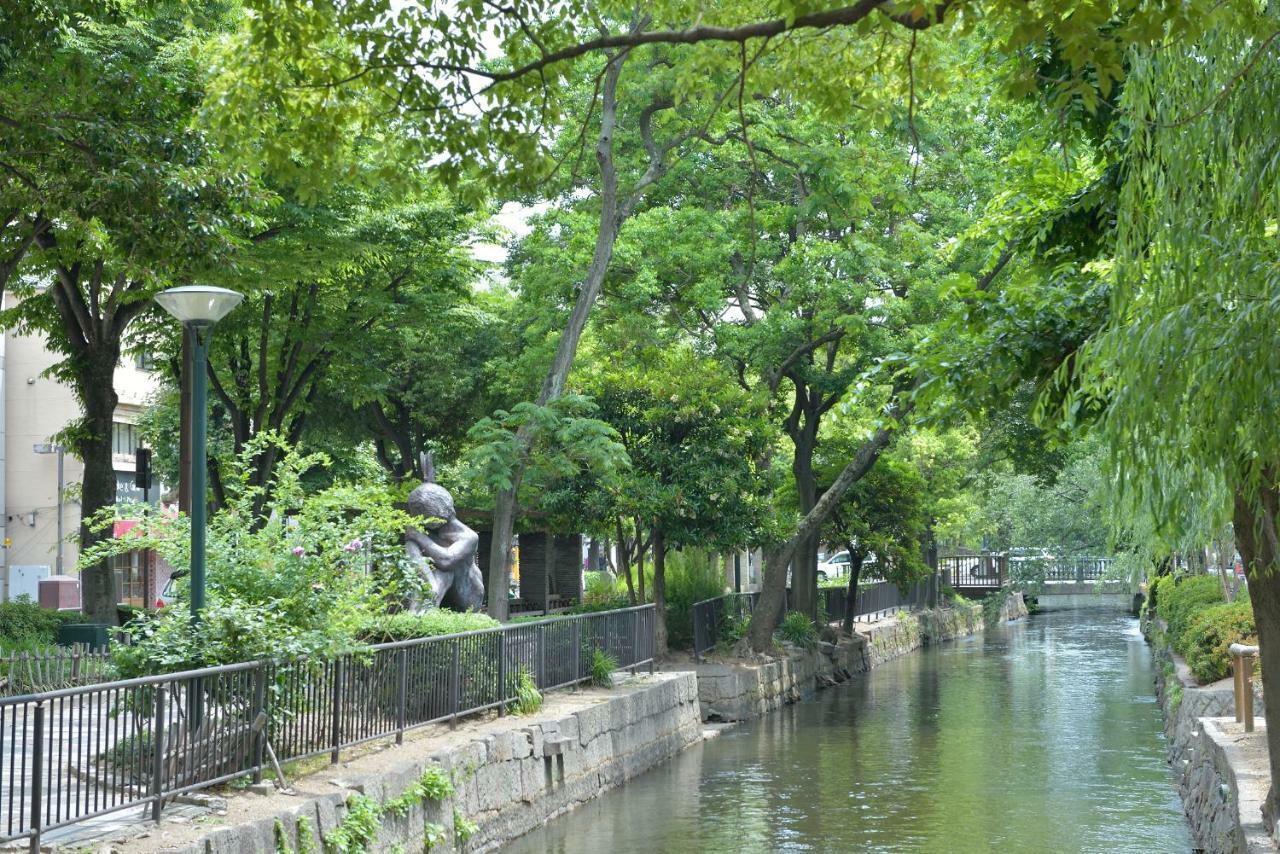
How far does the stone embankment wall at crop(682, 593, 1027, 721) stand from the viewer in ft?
78.0

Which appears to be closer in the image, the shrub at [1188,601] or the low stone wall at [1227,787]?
the low stone wall at [1227,787]

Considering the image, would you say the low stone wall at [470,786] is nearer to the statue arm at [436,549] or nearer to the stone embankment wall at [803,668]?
the statue arm at [436,549]

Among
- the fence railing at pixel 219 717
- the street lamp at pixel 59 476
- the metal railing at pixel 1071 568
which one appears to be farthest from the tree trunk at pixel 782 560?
the metal railing at pixel 1071 568

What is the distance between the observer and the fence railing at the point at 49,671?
15.6 m

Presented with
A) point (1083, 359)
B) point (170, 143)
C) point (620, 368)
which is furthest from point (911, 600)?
point (1083, 359)

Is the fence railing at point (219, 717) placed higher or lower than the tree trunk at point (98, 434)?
lower

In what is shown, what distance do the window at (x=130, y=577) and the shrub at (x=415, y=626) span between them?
80.6ft

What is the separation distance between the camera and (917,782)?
1725 centimetres

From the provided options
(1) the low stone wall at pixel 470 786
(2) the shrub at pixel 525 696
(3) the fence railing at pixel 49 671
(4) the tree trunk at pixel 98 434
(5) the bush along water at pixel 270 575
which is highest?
(4) the tree trunk at pixel 98 434

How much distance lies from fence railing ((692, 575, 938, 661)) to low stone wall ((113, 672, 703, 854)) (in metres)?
6.39

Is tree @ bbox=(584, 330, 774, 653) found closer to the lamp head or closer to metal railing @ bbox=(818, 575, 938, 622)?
metal railing @ bbox=(818, 575, 938, 622)

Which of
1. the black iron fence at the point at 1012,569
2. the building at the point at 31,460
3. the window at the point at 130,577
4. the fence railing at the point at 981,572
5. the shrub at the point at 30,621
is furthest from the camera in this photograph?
the fence railing at the point at 981,572

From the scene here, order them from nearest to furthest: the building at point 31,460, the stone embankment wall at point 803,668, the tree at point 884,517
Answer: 1. the stone embankment wall at point 803,668
2. the tree at point 884,517
3. the building at point 31,460

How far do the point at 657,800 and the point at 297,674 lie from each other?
21.1ft
